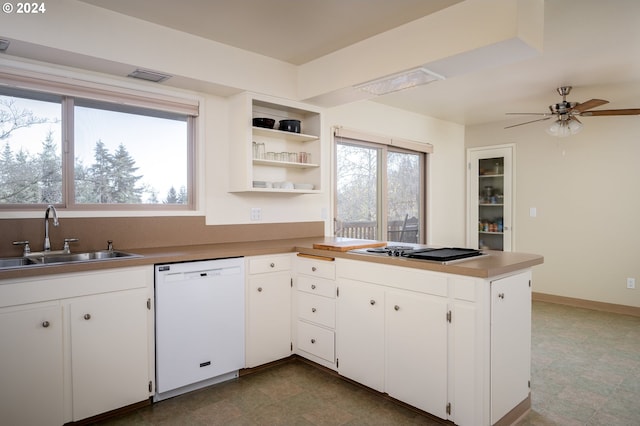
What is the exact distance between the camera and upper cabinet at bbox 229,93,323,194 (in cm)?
321

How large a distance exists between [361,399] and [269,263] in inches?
Result: 44.8

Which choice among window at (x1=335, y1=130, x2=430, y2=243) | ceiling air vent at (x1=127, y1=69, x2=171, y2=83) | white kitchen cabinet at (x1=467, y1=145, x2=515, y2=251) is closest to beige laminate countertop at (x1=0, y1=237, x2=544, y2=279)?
ceiling air vent at (x1=127, y1=69, x2=171, y2=83)

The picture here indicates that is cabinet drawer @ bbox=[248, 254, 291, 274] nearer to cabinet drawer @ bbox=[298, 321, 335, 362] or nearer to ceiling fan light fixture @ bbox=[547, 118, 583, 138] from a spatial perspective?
cabinet drawer @ bbox=[298, 321, 335, 362]

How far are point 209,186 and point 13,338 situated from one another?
65.5 inches

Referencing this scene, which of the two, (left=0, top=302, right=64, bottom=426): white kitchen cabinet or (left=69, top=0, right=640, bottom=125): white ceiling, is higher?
(left=69, top=0, right=640, bottom=125): white ceiling

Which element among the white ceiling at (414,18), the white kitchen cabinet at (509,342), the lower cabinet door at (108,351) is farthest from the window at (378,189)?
the lower cabinet door at (108,351)

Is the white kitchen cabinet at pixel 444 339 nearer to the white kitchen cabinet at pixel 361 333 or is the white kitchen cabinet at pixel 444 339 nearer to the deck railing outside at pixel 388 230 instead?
the white kitchen cabinet at pixel 361 333

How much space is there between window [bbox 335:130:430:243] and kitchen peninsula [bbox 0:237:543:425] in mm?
1639

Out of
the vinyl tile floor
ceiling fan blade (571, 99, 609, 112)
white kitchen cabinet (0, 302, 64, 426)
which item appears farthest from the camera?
ceiling fan blade (571, 99, 609, 112)

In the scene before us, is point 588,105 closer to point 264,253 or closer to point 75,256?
point 264,253

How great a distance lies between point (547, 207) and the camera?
17.0ft

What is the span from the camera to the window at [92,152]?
2.52 metres

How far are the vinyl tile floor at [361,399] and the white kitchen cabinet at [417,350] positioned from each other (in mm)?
156

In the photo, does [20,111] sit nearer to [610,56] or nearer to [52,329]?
[52,329]
